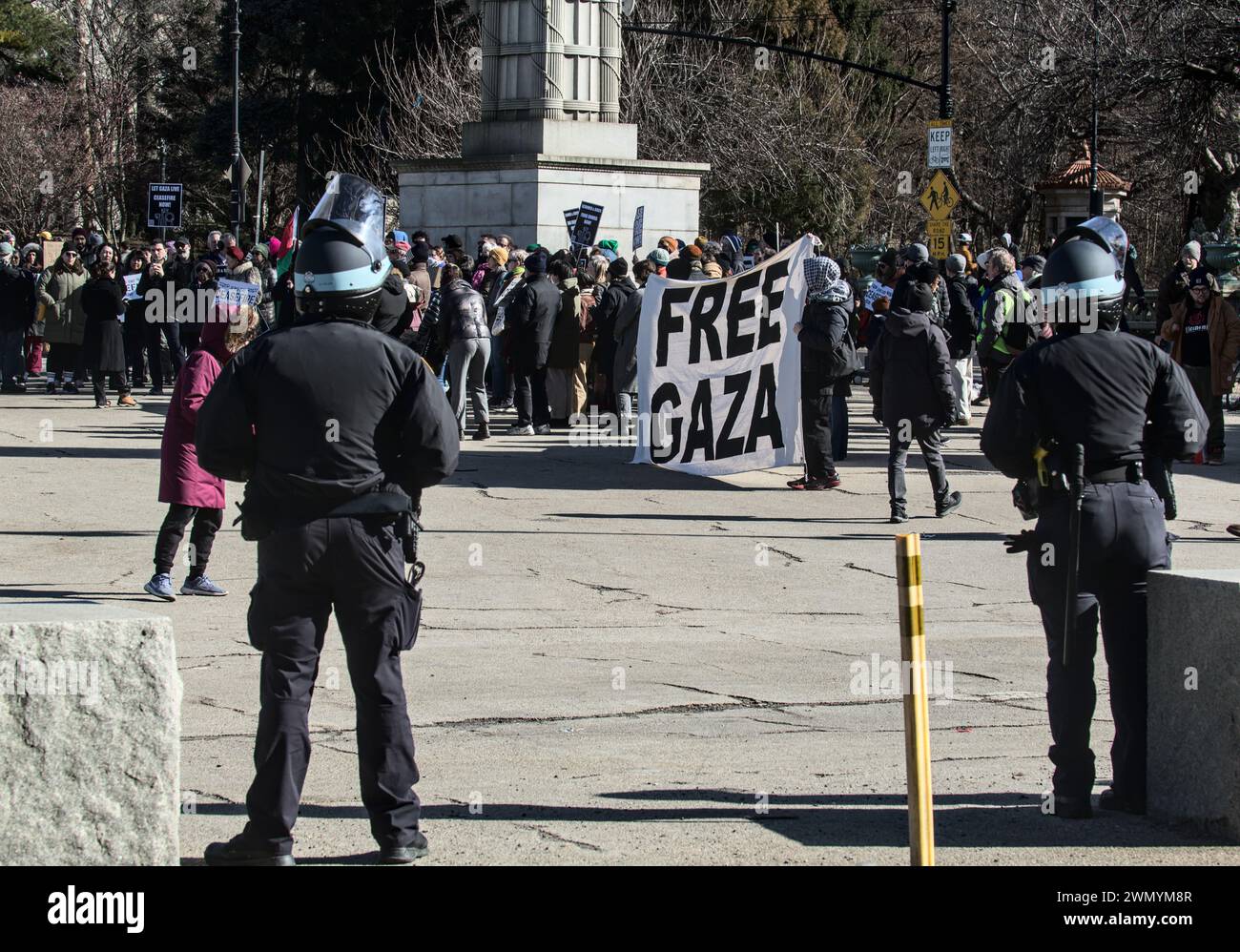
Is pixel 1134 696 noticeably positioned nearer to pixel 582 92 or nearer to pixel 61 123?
pixel 582 92

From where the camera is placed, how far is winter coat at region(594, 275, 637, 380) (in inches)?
754

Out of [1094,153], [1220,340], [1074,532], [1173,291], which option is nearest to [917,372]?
[1220,340]

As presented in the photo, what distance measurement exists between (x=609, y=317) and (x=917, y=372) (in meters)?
5.92

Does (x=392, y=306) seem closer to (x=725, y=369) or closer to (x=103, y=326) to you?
(x=725, y=369)

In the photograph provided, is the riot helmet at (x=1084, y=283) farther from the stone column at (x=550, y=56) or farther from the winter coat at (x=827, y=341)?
the stone column at (x=550, y=56)

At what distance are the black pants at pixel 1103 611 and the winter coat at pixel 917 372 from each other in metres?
7.31

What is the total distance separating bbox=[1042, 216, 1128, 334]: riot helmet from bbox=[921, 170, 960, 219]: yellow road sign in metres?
20.0

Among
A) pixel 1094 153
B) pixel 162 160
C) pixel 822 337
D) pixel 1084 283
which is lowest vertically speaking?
pixel 1084 283

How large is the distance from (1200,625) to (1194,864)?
759mm

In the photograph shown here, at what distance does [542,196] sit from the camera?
2664 cm

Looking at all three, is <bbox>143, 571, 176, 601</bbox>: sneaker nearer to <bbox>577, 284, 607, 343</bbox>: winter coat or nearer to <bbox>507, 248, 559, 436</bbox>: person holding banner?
<bbox>507, 248, 559, 436</bbox>: person holding banner

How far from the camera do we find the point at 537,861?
5789mm

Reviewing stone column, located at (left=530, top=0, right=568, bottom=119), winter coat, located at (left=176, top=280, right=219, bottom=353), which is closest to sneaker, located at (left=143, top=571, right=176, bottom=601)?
winter coat, located at (left=176, top=280, right=219, bottom=353)
